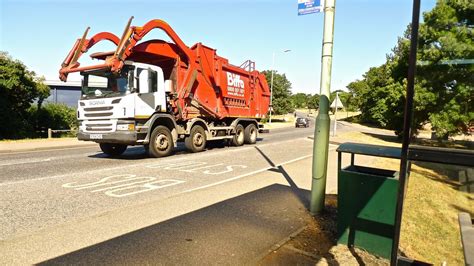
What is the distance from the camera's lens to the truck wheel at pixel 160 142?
34.7 feet

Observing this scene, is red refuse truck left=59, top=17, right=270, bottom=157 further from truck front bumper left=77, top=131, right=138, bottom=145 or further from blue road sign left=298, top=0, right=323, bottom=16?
blue road sign left=298, top=0, right=323, bottom=16

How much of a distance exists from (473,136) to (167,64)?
411 inches

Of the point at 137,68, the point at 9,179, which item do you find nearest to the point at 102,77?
the point at 137,68

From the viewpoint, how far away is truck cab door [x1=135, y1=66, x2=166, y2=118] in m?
9.89

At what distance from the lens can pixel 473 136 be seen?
2.61 meters

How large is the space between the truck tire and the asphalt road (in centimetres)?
72

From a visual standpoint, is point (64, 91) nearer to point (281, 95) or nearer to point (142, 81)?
point (281, 95)

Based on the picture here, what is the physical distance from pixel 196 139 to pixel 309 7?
27.6 feet

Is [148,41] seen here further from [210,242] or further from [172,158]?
[210,242]

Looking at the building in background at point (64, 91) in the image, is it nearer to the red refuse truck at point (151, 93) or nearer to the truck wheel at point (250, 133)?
the truck wheel at point (250, 133)

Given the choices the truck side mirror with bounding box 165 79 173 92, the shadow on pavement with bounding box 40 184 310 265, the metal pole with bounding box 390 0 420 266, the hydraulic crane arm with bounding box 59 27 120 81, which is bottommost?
the shadow on pavement with bounding box 40 184 310 265

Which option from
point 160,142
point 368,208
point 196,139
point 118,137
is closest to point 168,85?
point 160,142

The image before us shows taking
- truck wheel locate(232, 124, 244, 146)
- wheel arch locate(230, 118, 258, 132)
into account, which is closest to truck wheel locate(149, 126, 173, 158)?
wheel arch locate(230, 118, 258, 132)

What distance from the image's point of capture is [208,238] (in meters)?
3.87
